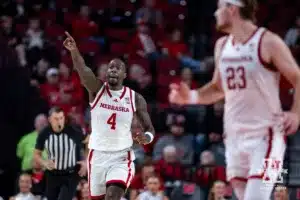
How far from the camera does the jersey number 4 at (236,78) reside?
6.70 meters

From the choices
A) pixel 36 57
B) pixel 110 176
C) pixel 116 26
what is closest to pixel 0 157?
pixel 36 57

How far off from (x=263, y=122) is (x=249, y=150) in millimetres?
227

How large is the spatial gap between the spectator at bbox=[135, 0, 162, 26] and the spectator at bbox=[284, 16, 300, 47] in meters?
2.49

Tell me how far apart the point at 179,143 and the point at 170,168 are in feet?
2.82

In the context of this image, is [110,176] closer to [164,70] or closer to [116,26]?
[164,70]

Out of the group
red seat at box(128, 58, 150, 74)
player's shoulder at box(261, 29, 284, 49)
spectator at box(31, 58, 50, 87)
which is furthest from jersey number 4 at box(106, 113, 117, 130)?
spectator at box(31, 58, 50, 87)

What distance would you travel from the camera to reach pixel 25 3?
59.2 feet

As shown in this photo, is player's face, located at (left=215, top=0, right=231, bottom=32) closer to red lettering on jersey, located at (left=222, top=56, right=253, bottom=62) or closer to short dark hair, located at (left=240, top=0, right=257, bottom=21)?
short dark hair, located at (left=240, top=0, right=257, bottom=21)

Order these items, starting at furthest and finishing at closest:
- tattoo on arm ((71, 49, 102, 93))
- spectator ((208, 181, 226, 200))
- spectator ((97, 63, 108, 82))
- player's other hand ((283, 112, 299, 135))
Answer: spectator ((97, 63, 108, 82)) < spectator ((208, 181, 226, 200)) < tattoo on arm ((71, 49, 102, 93)) < player's other hand ((283, 112, 299, 135))

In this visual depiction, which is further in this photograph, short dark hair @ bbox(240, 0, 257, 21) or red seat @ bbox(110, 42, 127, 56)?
red seat @ bbox(110, 42, 127, 56)

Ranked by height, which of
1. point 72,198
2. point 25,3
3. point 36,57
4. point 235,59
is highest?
point 25,3

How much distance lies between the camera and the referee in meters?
12.3

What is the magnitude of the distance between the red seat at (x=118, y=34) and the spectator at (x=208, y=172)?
4.37m

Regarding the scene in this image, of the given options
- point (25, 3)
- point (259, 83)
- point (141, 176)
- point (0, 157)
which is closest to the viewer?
point (259, 83)
